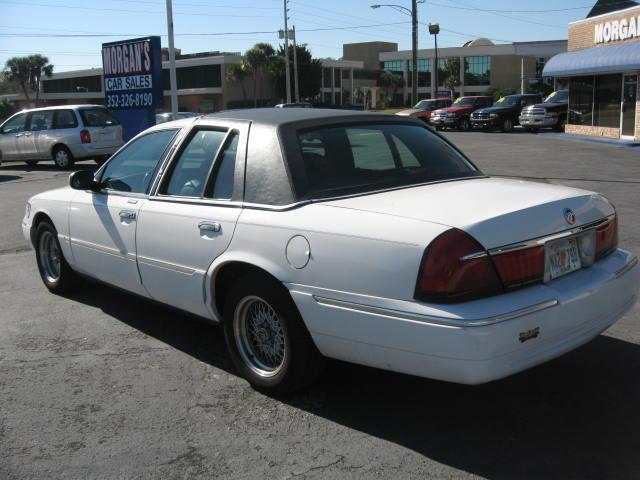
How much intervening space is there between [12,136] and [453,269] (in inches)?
775

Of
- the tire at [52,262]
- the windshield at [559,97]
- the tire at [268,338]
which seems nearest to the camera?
the tire at [268,338]

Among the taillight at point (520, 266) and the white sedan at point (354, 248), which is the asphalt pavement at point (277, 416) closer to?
the white sedan at point (354, 248)

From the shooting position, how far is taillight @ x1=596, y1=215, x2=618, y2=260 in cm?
376

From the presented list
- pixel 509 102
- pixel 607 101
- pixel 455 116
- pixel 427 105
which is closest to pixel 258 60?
pixel 427 105

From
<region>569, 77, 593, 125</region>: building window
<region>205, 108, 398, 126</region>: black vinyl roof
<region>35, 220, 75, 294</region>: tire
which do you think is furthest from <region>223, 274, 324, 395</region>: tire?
<region>569, 77, 593, 125</region>: building window

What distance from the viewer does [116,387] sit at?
164 inches

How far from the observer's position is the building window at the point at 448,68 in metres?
90.5

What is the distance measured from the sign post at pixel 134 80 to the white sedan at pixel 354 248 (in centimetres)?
1218

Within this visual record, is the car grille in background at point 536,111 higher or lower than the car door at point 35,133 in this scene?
higher

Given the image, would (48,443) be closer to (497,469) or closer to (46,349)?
(46,349)

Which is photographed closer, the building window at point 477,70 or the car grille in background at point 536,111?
the car grille in background at point 536,111

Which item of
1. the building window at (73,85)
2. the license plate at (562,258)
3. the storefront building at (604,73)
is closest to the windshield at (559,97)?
the storefront building at (604,73)

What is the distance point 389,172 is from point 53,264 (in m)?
3.61

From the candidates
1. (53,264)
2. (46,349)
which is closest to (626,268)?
(46,349)
